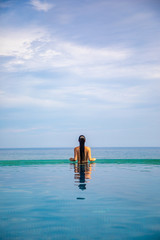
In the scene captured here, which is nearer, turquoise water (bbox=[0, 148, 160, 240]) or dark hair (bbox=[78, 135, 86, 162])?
turquoise water (bbox=[0, 148, 160, 240])

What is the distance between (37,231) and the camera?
168 inches

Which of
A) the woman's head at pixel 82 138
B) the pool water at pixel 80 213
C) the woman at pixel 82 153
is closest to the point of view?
the pool water at pixel 80 213

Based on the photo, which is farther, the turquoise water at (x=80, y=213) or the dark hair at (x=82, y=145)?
the dark hair at (x=82, y=145)

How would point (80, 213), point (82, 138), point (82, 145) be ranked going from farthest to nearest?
point (82, 145) → point (82, 138) → point (80, 213)

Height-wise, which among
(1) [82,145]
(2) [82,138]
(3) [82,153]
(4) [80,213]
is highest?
(2) [82,138]

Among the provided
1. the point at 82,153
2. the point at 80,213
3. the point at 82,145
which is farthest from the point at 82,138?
the point at 80,213

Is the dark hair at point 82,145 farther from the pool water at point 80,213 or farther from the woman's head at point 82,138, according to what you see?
the pool water at point 80,213

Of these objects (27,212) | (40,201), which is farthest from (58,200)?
(27,212)

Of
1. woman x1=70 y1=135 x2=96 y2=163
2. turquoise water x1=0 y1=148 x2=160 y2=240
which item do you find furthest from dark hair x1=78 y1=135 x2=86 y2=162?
turquoise water x1=0 y1=148 x2=160 y2=240

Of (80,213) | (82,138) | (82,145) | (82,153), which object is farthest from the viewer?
(82,153)

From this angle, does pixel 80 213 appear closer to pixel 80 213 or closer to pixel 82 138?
pixel 80 213

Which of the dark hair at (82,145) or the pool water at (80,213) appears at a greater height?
the dark hair at (82,145)

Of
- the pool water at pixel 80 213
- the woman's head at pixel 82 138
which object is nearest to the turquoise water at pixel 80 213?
the pool water at pixel 80 213

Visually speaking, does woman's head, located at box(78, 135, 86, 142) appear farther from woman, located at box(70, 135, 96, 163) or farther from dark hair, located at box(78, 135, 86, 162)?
woman, located at box(70, 135, 96, 163)
